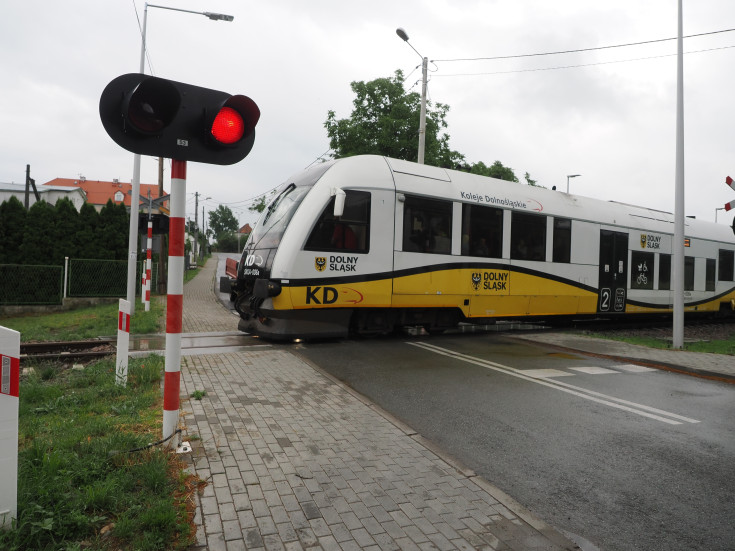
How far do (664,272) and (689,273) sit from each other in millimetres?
1741

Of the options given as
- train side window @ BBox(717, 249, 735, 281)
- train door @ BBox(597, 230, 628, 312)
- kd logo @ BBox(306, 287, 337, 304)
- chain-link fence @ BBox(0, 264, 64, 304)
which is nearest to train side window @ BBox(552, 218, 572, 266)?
train door @ BBox(597, 230, 628, 312)

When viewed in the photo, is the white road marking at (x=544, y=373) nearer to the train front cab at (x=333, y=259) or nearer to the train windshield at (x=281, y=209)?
the train front cab at (x=333, y=259)

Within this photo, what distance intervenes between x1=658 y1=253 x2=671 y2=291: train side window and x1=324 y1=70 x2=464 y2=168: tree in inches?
515

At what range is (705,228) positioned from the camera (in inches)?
672

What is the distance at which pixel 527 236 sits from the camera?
11891 mm

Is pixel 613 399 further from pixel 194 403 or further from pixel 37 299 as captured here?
pixel 37 299

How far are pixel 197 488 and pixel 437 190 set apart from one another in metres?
8.25

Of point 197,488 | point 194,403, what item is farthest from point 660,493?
point 194,403

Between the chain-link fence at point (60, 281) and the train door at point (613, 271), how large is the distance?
53.3ft

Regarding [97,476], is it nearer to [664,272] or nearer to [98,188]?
[664,272]

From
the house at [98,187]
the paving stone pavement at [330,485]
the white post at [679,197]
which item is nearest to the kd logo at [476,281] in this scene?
the white post at [679,197]

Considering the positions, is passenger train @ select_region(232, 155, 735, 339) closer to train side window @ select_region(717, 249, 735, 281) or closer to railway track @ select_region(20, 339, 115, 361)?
railway track @ select_region(20, 339, 115, 361)

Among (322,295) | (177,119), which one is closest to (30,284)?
(322,295)

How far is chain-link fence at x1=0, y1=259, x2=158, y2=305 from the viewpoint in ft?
58.5
